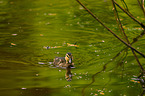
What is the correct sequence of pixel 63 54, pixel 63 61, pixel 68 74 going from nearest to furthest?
pixel 68 74, pixel 63 61, pixel 63 54

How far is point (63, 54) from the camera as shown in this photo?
7.59m

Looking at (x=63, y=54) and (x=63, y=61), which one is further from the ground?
(x=63, y=61)

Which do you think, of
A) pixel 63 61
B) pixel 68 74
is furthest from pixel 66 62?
pixel 68 74

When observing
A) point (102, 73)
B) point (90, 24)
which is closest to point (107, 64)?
point (102, 73)

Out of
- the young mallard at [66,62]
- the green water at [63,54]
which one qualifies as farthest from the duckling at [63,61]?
the green water at [63,54]

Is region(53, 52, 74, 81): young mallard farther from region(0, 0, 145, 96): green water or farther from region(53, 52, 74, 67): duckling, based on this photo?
region(0, 0, 145, 96): green water

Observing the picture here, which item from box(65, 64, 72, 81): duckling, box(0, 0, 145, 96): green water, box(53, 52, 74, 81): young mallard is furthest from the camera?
box(53, 52, 74, 81): young mallard

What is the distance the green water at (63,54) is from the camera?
17.5 ft

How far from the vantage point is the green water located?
534 cm

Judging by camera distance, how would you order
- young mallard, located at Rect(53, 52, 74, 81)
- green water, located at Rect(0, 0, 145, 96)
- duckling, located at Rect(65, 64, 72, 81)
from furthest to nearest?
1. young mallard, located at Rect(53, 52, 74, 81)
2. duckling, located at Rect(65, 64, 72, 81)
3. green water, located at Rect(0, 0, 145, 96)

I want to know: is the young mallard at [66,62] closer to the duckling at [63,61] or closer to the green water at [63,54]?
the duckling at [63,61]

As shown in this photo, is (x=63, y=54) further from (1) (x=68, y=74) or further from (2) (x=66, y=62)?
(1) (x=68, y=74)

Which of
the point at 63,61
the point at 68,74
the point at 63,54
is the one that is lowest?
the point at 63,54

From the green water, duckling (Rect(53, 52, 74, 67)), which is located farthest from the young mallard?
the green water
